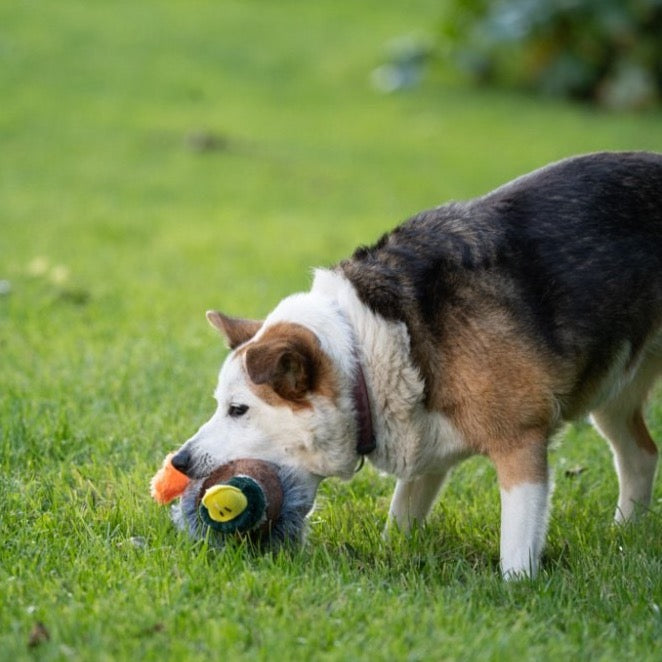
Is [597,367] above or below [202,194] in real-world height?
above

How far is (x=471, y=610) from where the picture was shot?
3.99 m

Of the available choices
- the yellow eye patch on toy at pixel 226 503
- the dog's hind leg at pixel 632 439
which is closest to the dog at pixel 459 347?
Result: the yellow eye patch on toy at pixel 226 503

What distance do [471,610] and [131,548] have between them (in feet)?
4.29

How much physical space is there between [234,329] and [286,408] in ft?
1.62

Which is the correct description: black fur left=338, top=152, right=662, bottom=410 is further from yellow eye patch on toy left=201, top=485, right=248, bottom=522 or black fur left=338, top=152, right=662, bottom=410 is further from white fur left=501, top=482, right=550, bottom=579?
yellow eye patch on toy left=201, top=485, right=248, bottom=522

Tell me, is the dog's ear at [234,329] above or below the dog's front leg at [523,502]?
above

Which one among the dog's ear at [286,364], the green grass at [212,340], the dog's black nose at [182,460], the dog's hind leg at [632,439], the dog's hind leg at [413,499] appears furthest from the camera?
the dog's hind leg at [632,439]

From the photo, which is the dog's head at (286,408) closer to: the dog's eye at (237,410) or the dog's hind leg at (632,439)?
the dog's eye at (237,410)

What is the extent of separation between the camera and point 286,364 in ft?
14.8

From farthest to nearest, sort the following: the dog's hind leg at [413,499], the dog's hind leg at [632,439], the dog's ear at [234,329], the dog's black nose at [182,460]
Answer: the dog's hind leg at [632,439] < the dog's hind leg at [413,499] < the dog's ear at [234,329] < the dog's black nose at [182,460]

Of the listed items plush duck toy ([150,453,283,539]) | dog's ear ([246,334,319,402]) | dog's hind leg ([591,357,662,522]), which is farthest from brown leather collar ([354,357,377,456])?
dog's hind leg ([591,357,662,522])

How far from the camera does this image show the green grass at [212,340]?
12.6 feet

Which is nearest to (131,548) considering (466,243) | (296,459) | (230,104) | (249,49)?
(296,459)

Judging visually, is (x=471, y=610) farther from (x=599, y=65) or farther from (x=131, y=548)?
(x=599, y=65)
